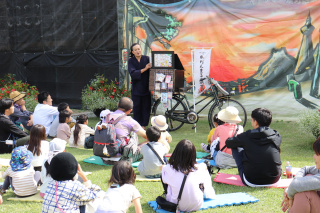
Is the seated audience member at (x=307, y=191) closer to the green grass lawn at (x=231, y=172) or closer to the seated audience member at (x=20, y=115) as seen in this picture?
the green grass lawn at (x=231, y=172)

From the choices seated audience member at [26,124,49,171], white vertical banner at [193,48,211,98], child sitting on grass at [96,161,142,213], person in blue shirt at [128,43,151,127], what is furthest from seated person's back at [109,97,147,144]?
white vertical banner at [193,48,211,98]

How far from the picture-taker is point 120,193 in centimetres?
327

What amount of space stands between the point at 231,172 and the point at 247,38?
14.8 feet

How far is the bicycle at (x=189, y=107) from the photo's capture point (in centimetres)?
786

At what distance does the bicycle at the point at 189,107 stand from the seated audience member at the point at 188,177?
4063 mm

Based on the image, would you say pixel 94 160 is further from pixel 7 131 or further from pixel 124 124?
pixel 7 131

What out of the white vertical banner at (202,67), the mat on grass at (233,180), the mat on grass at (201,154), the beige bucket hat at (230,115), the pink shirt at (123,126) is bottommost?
the mat on grass at (201,154)

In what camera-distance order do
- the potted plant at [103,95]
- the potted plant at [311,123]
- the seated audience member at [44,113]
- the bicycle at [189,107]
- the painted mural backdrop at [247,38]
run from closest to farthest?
the potted plant at [311,123] < the seated audience member at [44,113] < the bicycle at [189,107] < the painted mural backdrop at [247,38] < the potted plant at [103,95]

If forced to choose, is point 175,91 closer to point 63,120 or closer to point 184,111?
point 184,111

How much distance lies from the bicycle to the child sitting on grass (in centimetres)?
470

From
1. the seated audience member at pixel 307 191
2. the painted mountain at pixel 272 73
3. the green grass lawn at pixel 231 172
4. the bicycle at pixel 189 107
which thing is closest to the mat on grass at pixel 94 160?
the green grass lawn at pixel 231 172

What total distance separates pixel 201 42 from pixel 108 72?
277 cm

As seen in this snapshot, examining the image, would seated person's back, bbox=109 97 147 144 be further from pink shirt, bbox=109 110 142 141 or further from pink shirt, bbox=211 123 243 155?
pink shirt, bbox=211 123 243 155

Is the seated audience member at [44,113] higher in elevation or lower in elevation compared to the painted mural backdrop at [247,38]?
lower
